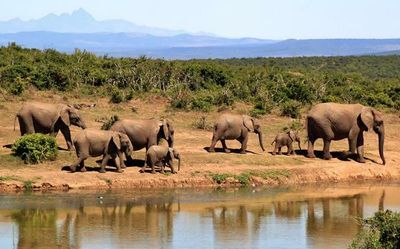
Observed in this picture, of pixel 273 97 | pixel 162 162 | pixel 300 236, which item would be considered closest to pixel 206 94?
pixel 273 97

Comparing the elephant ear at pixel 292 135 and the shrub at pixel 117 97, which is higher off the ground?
the shrub at pixel 117 97

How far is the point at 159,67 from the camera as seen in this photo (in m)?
47.5

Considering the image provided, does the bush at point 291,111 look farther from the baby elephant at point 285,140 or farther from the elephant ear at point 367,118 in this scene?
the elephant ear at point 367,118

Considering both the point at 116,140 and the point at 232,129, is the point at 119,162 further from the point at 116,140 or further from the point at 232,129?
the point at 232,129

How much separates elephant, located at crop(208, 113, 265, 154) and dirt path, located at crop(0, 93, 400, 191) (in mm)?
521

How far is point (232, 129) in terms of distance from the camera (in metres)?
32.9

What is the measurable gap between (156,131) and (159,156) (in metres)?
1.17

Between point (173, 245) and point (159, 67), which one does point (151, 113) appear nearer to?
point (159, 67)

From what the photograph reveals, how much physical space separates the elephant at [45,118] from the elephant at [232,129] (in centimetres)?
435

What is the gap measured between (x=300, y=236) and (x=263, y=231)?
3.23ft

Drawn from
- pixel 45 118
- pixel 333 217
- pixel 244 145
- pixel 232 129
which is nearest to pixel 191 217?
Answer: pixel 333 217

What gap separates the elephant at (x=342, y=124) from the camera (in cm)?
3331

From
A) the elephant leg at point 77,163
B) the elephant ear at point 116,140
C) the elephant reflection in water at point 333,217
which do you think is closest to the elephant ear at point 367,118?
the elephant reflection in water at point 333,217

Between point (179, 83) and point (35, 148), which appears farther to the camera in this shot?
point (179, 83)
